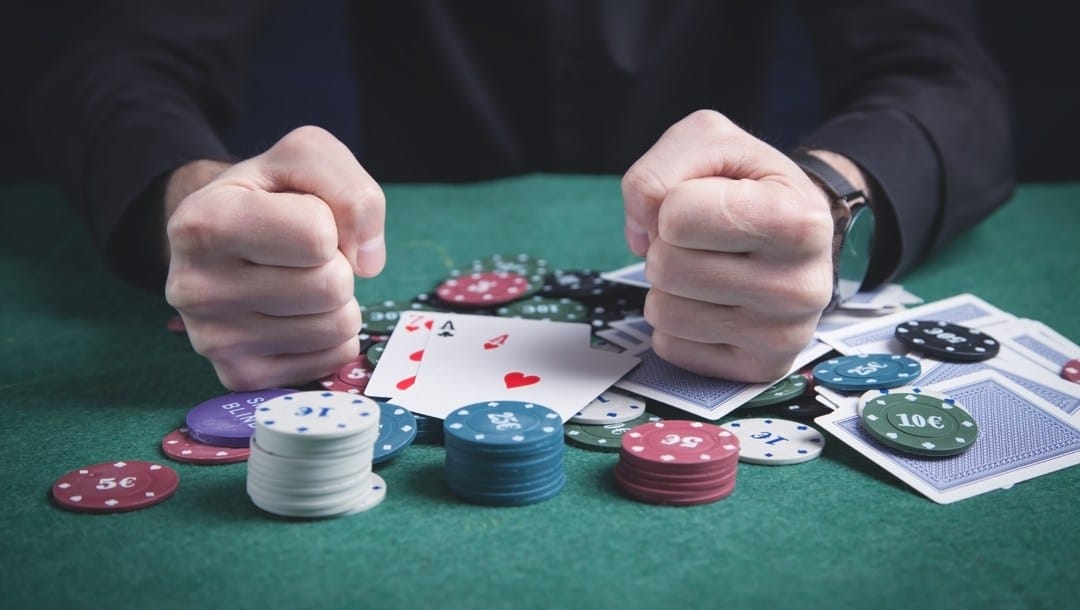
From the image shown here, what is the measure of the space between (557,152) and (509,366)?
67.0 inches

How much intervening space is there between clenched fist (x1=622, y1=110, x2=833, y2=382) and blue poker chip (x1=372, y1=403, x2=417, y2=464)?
437mm

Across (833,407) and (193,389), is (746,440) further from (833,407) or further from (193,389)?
(193,389)

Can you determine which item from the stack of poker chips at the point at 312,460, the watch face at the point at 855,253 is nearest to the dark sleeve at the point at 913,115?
the watch face at the point at 855,253

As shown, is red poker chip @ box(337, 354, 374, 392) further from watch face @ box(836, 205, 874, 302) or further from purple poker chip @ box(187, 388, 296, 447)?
watch face @ box(836, 205, 874, 302)

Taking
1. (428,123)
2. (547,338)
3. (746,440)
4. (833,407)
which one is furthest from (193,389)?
(428,123)

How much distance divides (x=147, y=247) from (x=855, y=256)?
4.91 ft

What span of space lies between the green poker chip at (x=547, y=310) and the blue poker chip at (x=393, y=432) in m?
Answer: 0.56

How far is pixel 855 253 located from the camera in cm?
198

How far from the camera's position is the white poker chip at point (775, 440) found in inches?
54.8

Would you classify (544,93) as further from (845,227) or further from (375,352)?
(375,352)

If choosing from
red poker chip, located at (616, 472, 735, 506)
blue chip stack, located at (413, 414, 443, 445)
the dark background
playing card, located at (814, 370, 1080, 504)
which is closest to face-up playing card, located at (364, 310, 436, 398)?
blue chip stack, located at (413, 414, 443, 445)

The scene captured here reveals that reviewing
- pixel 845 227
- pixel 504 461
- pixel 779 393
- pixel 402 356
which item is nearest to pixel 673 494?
pixel 504 461

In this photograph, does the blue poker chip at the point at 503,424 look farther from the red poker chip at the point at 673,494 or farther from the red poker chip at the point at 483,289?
the red poker chip at the point at 483,289

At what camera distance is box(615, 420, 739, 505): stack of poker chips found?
4.13 feet
